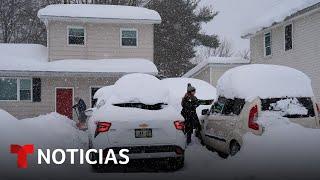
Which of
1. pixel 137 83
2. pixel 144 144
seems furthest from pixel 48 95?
pixel 144 144

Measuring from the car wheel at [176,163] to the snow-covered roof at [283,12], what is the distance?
39.4ft

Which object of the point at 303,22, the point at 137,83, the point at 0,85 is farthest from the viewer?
the point at 0,85

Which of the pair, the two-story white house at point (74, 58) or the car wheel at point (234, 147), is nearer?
the car wheel at point (234, 147)

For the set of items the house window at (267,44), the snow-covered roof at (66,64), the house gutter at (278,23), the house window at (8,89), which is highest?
the house gutter at (278,23)

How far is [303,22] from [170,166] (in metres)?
13.7

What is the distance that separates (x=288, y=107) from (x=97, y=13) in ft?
58.1

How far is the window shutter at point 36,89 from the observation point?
23905 mm

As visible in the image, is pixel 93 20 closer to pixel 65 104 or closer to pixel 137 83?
pixel 65 104

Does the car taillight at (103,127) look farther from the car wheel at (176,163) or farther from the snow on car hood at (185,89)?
the snow on car hood at (185,89)

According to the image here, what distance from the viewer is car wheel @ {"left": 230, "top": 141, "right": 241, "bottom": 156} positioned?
9.02m

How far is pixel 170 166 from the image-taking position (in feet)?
29.9

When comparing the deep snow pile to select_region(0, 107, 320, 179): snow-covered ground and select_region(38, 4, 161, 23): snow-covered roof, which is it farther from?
select_region(38, 4, 161, 23): snow-covered roof

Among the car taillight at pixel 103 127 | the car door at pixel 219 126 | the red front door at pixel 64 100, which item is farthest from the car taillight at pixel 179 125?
the red front door at pixel 64 100

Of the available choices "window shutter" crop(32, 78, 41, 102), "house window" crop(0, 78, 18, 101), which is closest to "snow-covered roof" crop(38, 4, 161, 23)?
"window shutter" crop(32, 78, 41, 102)
